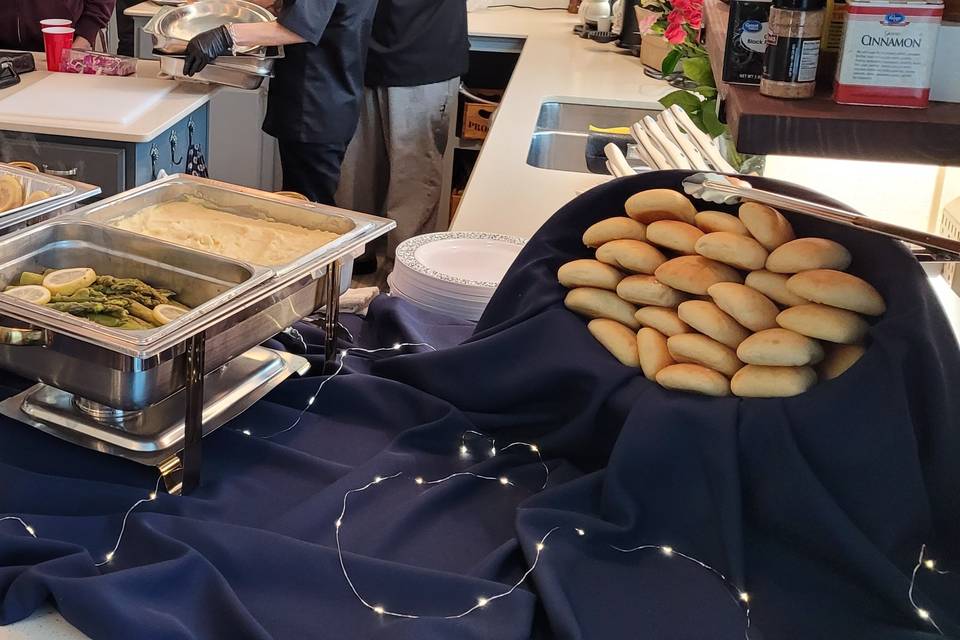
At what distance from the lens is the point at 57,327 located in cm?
88

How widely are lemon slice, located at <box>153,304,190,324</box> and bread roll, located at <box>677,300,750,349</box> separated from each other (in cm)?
46

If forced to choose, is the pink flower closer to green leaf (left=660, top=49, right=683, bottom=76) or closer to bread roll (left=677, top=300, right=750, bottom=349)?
green leaf (left=660, top=49, right=683, bottom=76)

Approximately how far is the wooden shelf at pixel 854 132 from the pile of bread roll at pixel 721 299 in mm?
65

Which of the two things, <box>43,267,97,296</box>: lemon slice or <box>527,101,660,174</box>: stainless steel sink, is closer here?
<box>43,267,97,296</box>: lemon slice

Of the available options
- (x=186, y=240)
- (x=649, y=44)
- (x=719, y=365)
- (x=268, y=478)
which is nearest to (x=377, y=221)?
(x=186, y=240)

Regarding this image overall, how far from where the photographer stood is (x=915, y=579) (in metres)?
0.82

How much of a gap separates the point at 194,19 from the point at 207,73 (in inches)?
11.6

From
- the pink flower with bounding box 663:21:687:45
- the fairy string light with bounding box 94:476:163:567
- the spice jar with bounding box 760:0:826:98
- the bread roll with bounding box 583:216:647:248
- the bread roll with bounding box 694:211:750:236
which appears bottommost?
the fairy string light with bounding box 94:476:163:567

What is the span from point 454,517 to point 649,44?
2.42m

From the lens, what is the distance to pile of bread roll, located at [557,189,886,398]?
865 mm

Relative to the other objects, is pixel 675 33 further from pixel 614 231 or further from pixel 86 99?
pixel 614 231

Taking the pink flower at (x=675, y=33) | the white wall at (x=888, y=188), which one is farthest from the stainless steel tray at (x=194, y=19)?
the white wall at (x=888, y=188)

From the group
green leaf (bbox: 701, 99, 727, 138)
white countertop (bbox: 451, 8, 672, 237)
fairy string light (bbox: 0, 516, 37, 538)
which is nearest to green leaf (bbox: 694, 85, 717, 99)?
green leaf (bbox: 701, 99, 727, 138)

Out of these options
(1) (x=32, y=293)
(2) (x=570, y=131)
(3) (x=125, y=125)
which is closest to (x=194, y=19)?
(3) (x=125, y=125)
